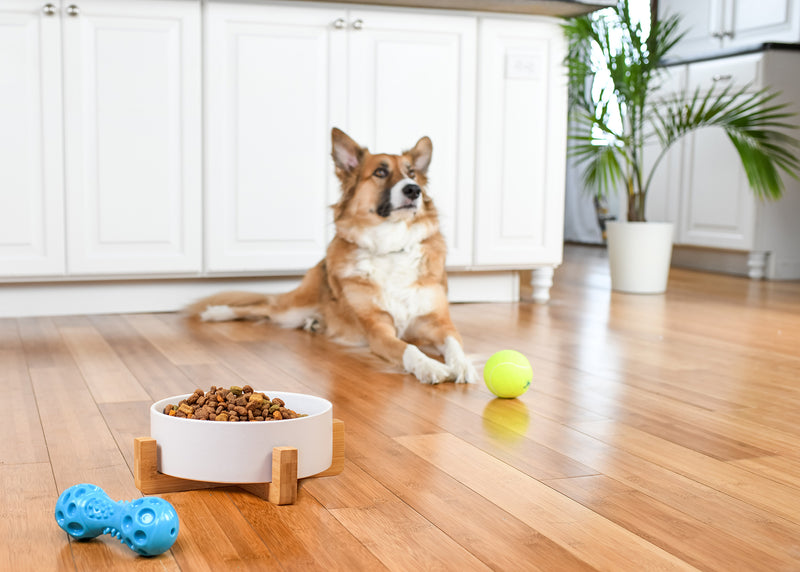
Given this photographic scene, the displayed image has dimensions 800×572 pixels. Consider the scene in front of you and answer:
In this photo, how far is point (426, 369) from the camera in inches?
85.0

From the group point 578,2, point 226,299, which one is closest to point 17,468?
point 226,299

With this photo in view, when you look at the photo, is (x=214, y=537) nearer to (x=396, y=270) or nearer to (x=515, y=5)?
(x=396, y=270)

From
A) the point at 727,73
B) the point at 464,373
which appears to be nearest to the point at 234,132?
the point at 464,373

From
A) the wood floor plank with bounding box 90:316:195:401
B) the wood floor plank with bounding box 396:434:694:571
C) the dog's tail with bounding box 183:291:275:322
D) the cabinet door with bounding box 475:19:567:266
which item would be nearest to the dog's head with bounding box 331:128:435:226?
the dog's tail with bounding box 183:291:275:322

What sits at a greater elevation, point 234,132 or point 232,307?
point 234,132

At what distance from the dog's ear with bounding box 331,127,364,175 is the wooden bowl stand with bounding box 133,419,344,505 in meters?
1.48

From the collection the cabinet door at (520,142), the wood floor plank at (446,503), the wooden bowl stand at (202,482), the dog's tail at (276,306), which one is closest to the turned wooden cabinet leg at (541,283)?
the cabinet door at (520,142)

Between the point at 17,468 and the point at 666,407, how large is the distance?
1.26 m

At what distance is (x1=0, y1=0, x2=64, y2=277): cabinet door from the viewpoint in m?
2.97

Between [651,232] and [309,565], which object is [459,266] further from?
[309,565]

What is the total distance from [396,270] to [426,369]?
0.58 m

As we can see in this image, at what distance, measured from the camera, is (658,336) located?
9.49 ft

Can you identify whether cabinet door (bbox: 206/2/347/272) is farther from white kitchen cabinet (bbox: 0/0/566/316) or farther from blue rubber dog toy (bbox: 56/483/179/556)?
blue rubber dog toy (bbox: 56/483/179/556)

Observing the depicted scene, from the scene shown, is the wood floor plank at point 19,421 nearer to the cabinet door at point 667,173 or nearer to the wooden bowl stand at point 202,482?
the wooden bowl stand at point 202,482
